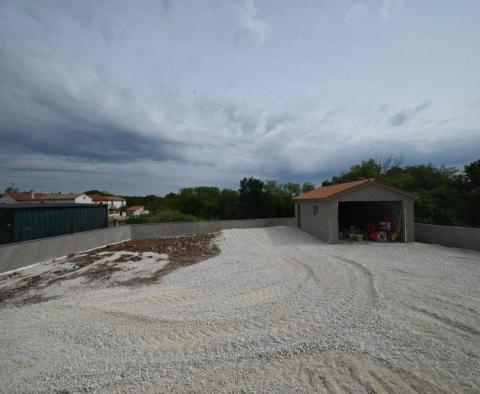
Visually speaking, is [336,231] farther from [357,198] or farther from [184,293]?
[184,293]

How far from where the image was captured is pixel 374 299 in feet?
16.8

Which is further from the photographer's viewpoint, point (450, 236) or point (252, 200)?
point (252, 200)

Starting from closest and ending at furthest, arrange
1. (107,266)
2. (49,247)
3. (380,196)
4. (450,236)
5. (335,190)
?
1. (107,266)
2. (49,247)
3. (450,236)
4. (380,196)
5. (335,190)

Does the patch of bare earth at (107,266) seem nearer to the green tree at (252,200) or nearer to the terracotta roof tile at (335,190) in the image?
the terracotta roof tile at (335,190)

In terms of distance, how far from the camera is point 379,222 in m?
14.2

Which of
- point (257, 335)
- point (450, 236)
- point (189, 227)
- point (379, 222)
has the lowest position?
point (257, 335)

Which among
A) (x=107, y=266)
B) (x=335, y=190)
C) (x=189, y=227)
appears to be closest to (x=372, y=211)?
(x=335, y=190)

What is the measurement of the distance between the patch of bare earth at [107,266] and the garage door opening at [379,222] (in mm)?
8163

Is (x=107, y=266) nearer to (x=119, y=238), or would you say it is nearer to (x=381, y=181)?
(x=119, y=238)

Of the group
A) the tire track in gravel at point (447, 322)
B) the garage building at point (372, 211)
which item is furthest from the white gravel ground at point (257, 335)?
the garage building at point (372, 211)

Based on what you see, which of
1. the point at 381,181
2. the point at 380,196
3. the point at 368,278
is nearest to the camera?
the point at 368,278

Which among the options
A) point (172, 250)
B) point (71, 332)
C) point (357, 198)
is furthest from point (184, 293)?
point (357, 198)

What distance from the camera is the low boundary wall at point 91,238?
868cm

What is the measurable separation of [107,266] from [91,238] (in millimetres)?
4326
